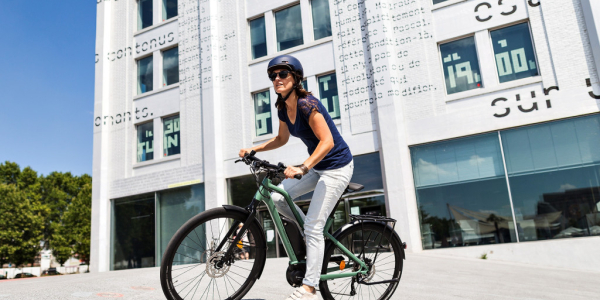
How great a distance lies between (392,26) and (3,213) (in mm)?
36555

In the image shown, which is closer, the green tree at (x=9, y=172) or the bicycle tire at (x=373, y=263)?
the bicycle tire at (x=373, y=263)

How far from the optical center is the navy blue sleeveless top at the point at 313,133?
3.13 metres

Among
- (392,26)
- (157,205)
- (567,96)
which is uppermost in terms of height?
(392,26)

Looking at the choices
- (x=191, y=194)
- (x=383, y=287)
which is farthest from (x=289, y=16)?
(x=383, y=287)

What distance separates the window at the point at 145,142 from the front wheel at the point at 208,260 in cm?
1503

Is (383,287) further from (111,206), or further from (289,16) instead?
(111,206)

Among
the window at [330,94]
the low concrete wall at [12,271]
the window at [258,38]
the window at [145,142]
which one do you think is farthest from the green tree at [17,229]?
the window at [330,94]

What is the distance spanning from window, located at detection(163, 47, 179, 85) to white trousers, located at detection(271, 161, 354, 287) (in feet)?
49.6

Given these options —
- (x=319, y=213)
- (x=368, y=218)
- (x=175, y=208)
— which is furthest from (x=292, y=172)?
(x=175, y=208)

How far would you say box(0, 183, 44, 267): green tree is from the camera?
3459 cm

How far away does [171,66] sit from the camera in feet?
57.2

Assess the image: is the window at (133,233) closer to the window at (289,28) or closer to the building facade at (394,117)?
the building facade at (394,117)

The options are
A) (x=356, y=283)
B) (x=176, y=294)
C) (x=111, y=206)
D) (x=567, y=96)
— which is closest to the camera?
(x=176, y=294)

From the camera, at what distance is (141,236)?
16484 millimetres
